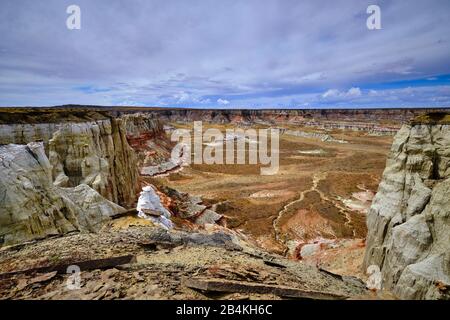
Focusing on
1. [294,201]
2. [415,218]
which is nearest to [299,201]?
[294,201]

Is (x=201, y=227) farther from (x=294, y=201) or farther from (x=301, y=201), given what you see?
(x=301, y=201)

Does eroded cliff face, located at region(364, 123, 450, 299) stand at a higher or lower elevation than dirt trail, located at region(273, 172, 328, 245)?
higher

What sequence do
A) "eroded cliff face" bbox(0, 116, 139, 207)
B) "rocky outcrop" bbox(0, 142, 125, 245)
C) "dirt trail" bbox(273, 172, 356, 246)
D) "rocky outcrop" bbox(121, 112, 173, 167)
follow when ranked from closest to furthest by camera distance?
"rocky outcrop" bbox(0, 142, 125, 245), "eroded cliff face" bbox(0, 116, 139, 207), "dirt trail" bbox(273, 172, 356, 246), "rocky outcrop" bbox(121, 112, 173, 167)

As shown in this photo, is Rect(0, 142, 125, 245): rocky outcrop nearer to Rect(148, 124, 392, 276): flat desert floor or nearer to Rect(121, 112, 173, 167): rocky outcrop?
Rect(148, 124, 392, 276): flat desert floor

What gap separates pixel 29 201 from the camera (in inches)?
398

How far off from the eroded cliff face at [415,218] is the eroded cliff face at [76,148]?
1707 cm

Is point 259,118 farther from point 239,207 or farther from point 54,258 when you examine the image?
point 54,258

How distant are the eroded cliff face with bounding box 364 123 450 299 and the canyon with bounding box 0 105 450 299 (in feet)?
0.16

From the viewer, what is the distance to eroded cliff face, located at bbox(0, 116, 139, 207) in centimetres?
1706

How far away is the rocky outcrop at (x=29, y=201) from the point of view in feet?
30.8

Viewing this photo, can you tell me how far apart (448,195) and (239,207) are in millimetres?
20329

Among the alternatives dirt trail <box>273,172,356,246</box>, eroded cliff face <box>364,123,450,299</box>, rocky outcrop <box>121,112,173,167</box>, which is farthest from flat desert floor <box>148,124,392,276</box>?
rocky outcrop <box>121,112,173,167</box>

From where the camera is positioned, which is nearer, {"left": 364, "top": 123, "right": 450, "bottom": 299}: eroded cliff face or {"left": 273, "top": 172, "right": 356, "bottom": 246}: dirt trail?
{"left": 364, "top": 123, "right": 450, "bottom": 299}: eroded cliff face

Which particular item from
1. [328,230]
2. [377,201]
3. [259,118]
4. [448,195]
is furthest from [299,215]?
[259,118]
